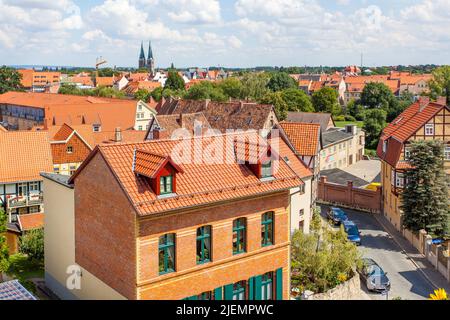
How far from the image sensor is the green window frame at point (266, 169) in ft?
75.3

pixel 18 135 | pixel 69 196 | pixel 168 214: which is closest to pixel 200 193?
pixel 168 214

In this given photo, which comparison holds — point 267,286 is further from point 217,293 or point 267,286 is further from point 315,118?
point 315,118

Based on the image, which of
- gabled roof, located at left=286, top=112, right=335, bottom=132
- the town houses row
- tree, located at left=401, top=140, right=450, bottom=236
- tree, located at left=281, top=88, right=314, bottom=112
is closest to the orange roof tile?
the town houses row

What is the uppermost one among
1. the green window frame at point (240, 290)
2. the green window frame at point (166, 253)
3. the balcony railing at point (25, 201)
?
the green window frame at point (166, 253)

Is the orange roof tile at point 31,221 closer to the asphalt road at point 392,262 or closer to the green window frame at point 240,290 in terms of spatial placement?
the green window frame at point 240,290

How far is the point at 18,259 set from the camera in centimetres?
3312

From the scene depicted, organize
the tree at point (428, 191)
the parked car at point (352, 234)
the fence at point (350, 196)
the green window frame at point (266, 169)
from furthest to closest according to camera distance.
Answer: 1. the fence at point (350, 196)
2. the parked car at point (352, 234)
3. the tree at point (428, 191)
4. the green window frame at point (266, 169)

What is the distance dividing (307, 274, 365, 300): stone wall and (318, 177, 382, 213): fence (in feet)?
71.7

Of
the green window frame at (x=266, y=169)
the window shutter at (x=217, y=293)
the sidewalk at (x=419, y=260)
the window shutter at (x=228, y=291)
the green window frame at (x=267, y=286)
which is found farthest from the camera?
the sidewalk at (x=419, y=260)

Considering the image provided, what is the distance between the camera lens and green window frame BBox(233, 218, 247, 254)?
22.1 metres

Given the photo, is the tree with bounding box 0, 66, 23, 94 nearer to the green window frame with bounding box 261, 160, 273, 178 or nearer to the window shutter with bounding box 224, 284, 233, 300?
the green window frame with bounding box 261, 160, 273, 178

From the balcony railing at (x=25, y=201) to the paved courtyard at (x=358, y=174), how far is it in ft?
105

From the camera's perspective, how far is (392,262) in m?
36.9

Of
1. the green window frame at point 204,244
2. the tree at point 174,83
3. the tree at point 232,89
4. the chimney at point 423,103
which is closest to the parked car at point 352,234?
the chimney at point 423,103
